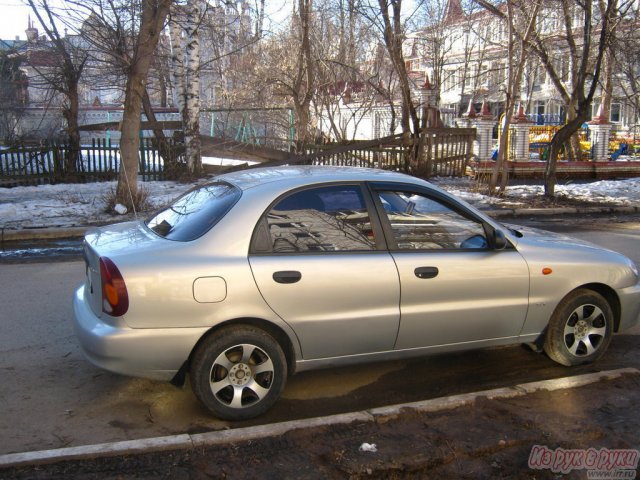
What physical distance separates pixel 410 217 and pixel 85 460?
258 cm

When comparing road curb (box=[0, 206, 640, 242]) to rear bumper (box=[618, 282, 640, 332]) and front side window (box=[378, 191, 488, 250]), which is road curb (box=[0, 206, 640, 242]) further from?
front side window (box=[378, 191, 488, 250])

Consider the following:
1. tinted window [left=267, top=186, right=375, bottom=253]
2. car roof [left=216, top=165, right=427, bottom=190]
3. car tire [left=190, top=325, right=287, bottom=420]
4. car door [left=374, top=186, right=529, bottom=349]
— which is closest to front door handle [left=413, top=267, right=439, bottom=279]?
car door [left=374, top=186, right=529, bottom=349]

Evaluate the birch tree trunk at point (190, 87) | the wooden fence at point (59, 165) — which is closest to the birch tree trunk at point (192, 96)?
the birch tree trunk at point (190, 87)

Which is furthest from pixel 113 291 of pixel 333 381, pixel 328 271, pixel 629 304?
pixel 629 304

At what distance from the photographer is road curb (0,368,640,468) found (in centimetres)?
331

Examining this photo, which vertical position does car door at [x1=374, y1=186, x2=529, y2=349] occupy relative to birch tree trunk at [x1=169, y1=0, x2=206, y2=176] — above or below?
below

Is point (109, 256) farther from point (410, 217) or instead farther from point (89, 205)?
point (89, 205)

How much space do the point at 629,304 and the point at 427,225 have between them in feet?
5.91

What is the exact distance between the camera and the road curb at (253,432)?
331 cm

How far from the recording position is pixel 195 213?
4.31 meters

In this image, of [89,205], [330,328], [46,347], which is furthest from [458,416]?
[89,205]

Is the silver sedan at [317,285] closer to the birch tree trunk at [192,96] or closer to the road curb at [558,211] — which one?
the road curb at [558,211]

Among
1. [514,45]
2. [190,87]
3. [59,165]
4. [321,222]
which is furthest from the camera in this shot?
[59,165]

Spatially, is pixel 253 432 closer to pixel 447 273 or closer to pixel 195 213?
pixel 195 213
